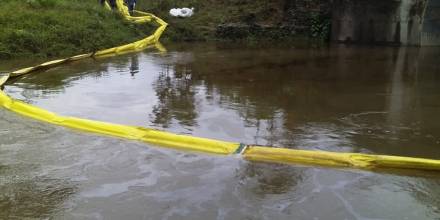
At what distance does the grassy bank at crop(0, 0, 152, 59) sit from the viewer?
13609 mm

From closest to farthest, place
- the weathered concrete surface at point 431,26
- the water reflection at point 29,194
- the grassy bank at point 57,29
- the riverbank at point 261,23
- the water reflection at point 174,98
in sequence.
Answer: the water reflection at point 29,194 → the water reflection at point 174,98 → the grassy bank at point 57,29 → the weathered concrete surface at point 431,26 → the riverbank at point 261,23

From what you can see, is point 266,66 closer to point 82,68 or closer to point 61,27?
point 82,68

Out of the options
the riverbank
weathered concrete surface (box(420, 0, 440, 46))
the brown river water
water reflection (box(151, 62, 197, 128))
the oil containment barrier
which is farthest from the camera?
the riverbank

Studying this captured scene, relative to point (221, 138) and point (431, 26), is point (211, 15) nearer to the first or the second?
point (431, 26)

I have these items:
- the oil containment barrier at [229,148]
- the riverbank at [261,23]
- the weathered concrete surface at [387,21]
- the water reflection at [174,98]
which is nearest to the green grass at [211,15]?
the riverbank at [261,23]

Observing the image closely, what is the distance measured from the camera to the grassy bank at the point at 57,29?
13.6m

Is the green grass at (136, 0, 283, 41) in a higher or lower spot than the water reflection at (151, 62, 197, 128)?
higher

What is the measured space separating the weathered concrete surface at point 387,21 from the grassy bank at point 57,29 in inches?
284

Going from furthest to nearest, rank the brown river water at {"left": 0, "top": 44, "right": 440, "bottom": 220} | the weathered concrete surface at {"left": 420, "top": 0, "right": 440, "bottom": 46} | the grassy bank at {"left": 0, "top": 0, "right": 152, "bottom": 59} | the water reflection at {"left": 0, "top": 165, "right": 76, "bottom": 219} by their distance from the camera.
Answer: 1. the weathered concrete surface at {"left": 420, "top": 0, "right": 440, "bottom": 46}
2. the grassy bank at {"left": 0, "top": 0, "right": 152, "bottom": 59}
3. the brown river water at {"left": 0, "top": 44, "right": 440, "bottom": 220}
4. the water reflection at {"left": 0, "top": 165, "right": 76, "bottom": 219}

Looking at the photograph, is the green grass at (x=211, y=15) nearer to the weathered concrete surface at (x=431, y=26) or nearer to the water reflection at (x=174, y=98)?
the weathered concrete surface at (x=431, y=26)

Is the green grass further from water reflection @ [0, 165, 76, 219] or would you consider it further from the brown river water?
water reflection @ [0, 165, 76, 219]

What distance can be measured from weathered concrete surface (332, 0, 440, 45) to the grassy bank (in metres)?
7.22

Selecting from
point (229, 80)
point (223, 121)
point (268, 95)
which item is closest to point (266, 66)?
point (229, 80)

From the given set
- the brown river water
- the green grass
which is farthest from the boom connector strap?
the green grass
